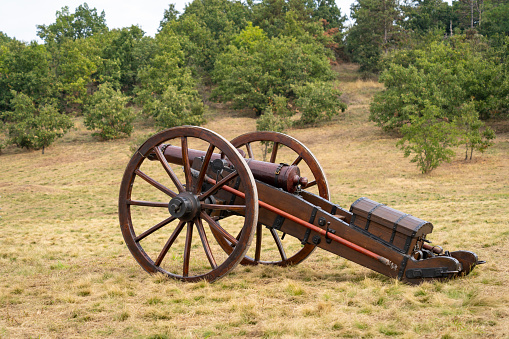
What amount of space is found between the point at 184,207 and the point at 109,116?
28367 mm

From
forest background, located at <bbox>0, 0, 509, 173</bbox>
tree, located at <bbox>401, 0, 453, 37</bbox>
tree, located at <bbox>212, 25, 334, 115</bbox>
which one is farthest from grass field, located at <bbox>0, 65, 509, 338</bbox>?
tree, located at <bbox>401, 0, 453, 37</bbox>

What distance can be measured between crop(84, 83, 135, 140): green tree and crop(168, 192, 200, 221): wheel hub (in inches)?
1087

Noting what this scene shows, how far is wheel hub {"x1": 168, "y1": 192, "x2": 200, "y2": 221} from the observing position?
232 inches

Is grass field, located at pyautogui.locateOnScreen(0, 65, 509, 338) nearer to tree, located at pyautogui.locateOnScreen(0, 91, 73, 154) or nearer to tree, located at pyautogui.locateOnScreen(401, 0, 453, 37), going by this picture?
tree, located at pyautogui.locateOnScreen(0, 91, 73, 154)

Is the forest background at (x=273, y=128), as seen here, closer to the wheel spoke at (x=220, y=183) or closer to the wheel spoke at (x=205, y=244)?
the wheel spoke at (x=205, y=244)

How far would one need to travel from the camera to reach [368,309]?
469 cm

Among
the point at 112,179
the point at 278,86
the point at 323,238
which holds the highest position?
the point at 278,86

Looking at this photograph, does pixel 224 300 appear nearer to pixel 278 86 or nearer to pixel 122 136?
pixel 122 136

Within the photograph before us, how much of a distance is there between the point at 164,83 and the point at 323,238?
34.0 meters

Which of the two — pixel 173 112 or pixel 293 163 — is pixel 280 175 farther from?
pixel 173 112

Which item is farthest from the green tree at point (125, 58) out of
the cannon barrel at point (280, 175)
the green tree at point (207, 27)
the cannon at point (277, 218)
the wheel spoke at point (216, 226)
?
the wheel spoke at point (216, 226)

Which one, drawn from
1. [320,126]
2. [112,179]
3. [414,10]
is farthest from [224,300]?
[414,10]

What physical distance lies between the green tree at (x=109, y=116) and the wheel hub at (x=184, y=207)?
2760 cm

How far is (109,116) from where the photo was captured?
107 feet
